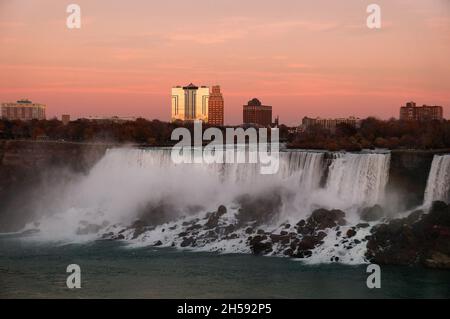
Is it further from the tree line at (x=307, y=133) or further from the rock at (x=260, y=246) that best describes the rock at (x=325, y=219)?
the tree line at (x=307, y=133)

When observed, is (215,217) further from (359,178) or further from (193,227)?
(359,178)

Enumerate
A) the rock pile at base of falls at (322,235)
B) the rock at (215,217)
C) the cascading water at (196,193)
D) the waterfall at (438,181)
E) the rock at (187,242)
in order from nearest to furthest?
1. the rock pile at base of falls at (322,235)
2. the waterfall at (438,181)
3. the rock at (187,242)
4. the cascading water at (196,193)
5. the rock at (215,217)

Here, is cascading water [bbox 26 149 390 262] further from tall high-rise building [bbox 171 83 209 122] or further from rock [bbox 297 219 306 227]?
tall high-rise building [bbox 171 83 209 122]

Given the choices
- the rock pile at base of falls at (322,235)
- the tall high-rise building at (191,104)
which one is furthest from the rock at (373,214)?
the tall high-rise building at (191,104)

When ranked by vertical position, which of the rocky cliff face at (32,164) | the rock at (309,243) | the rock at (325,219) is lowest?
the rock at (309,243)

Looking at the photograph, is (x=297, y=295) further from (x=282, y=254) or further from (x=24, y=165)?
(x=24, y=165)

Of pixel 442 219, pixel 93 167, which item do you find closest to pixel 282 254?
pixel 442 219

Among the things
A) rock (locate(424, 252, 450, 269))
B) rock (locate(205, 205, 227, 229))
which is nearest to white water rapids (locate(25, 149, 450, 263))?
rock (locate(205, 205, 227, 229))
